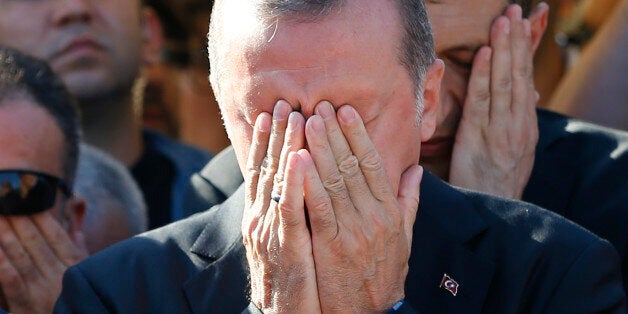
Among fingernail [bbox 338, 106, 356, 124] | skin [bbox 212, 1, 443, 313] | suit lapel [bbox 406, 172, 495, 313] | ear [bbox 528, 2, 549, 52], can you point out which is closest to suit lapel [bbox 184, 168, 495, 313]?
suit lapel [bbox 406, 172, 495, 313]

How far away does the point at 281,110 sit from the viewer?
255 cm

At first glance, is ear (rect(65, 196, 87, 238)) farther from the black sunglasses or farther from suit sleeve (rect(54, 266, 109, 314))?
suit sleeve (rect(54, 266, 109, 314))

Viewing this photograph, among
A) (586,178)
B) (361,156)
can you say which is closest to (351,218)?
(361,156)

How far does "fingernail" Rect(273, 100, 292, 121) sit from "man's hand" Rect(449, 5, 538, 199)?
1.06 m

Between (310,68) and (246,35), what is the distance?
179mm

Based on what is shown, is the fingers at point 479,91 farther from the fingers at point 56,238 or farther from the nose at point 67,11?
the nose at point 67,11

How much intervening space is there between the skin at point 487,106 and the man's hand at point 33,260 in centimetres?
107

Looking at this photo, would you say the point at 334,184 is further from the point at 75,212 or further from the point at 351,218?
the point at 75,212

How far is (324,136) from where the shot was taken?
2.51 m

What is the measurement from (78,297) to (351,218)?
0.72 meters

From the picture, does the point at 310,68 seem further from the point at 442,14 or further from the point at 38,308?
the point at 38,308

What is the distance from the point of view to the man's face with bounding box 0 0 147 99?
4.80 meters

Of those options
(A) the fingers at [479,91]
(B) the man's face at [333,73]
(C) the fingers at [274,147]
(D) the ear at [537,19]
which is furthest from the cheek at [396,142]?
(D) the ear at [537,19]

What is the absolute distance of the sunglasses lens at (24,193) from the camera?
10.9 ft
